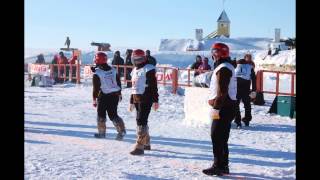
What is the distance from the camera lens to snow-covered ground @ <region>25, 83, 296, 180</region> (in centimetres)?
646

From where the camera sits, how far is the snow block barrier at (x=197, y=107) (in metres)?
11.1

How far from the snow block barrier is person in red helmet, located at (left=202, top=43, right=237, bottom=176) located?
4742mm

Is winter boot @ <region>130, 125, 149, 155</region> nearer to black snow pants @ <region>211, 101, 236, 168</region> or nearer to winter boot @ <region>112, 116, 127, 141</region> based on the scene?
winter boot @ <region>112, 116, 127, 141</region>

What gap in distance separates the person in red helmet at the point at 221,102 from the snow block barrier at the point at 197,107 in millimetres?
4742

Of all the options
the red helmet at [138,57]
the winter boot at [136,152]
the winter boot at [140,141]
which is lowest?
the winter boot at [136,152]

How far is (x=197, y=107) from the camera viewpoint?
11.3 metres

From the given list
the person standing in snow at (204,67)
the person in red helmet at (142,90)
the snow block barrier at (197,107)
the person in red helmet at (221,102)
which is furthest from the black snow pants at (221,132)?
the person standing in snow at (204,67)

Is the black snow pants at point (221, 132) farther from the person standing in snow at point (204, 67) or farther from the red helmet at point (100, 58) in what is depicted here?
the person standing in snow at point (204, 67)

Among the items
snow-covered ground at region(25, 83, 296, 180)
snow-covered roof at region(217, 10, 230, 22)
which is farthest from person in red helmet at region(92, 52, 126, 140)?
snow-covered roof at region(217, 10, 230, 22)

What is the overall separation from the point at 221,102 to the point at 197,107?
519cm

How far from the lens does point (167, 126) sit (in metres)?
11.2
